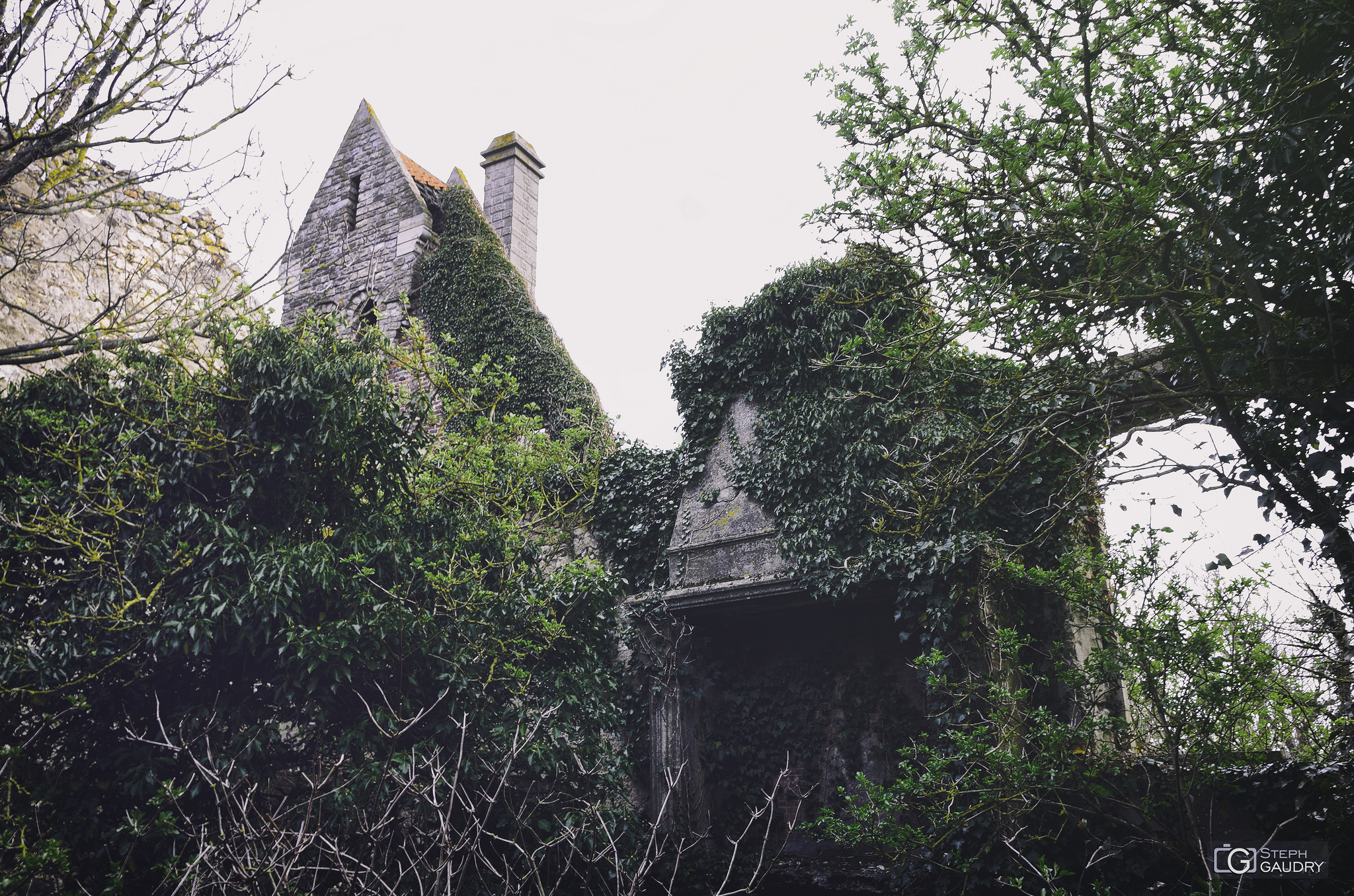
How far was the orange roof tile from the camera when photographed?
13531mm

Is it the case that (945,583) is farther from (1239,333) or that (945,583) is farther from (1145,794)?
(1239,333)

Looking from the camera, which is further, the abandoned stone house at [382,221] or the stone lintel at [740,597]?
the abandoned stone house at [382,221]

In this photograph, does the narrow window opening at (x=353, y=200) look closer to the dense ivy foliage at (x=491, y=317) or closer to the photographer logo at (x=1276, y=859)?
the dense ivy foliage at (x=491, y=317)

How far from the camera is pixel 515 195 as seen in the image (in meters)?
13.7

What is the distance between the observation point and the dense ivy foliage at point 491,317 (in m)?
10.5

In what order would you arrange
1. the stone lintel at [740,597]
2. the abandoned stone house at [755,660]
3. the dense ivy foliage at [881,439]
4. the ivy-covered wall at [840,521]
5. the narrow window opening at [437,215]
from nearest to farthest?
the dense ivy foliage at [881,439], the ivy-covered wall at [840,521], the stone lintel at [740,597], the abandoned stone house at [755,660], the narrow window opening at [437,215]

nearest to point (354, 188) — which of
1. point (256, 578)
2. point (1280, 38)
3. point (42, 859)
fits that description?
point (256, 578)

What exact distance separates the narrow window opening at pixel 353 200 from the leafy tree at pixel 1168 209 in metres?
10.2

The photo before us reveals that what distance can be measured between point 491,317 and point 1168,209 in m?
8.52

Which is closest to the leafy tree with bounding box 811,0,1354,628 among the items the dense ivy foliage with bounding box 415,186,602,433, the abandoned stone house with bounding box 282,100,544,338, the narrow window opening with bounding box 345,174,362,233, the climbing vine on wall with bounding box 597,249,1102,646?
the climbing vine on wall with bounding box 597,249,1102,646

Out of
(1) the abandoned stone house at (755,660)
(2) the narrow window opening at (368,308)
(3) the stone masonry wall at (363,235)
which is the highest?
(3) the stone masonry wall at (363,235)

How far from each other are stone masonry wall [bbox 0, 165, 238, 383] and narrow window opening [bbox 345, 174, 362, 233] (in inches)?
100

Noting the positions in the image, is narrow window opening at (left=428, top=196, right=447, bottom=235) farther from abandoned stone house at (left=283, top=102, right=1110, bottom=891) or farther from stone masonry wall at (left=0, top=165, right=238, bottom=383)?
abandoned stone house at (left=283, top=102, right=1110, bottom=891)

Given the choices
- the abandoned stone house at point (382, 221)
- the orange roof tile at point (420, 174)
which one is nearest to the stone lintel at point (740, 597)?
the abandoned stone house at point (382, 221)
